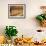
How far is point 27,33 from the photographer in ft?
11.0

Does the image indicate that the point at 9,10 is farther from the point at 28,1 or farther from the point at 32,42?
the point at 32,42

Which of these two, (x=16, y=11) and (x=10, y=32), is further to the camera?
(x=16, y=11)

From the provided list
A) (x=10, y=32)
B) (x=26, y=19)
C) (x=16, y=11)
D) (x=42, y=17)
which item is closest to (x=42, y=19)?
(x=42, y=17)

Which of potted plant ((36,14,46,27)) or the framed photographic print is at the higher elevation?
the framed photographic print

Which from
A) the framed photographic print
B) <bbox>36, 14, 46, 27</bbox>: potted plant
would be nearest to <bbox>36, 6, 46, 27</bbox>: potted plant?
<bbox>36, 14, 46, 27</bbox>: potted plant

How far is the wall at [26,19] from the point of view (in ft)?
11.0

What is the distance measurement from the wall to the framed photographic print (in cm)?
6

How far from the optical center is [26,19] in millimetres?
3348

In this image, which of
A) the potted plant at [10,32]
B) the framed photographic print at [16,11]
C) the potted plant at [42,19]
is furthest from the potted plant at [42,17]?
the potted plant at [10,32]

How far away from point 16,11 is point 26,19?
250mm

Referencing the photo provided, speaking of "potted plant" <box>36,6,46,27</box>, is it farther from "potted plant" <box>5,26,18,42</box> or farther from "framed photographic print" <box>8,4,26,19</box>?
"potted plant" <box>5,26,18,42</box>

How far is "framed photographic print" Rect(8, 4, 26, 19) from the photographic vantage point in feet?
11.0

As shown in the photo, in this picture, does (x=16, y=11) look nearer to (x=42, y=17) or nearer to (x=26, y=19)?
(x=26, y=19)

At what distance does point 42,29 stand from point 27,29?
0.29 metres
